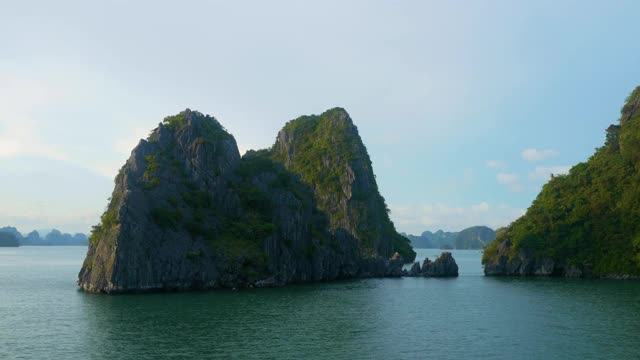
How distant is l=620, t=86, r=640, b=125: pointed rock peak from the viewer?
169m

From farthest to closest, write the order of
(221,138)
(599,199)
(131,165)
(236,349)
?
(599,199)
(221,138)
(131,165)
(236,349)

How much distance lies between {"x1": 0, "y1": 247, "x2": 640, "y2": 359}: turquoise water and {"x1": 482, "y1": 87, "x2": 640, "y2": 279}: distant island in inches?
1208

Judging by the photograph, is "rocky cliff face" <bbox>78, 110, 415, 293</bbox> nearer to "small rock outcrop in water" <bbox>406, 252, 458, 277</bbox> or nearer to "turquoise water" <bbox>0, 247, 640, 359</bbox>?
"turquoise water" <bbox>0, 247, 640, 359</bbox>

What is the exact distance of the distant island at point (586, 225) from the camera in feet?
460

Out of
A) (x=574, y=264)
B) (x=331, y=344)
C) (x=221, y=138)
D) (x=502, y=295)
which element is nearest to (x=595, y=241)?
(x=574, y=264)

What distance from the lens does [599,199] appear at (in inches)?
5906

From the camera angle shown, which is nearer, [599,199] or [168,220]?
[168,220]

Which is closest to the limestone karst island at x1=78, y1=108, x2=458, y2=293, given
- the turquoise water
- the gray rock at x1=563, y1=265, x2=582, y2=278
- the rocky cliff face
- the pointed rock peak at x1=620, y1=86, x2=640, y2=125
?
the rocky cliff face

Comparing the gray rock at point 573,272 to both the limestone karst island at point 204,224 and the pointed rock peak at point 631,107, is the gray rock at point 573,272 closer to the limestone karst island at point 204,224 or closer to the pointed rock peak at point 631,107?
the limestone karst island at point 204,224

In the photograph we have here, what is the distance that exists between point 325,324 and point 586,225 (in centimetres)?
10273

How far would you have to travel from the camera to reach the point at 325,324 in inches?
2854

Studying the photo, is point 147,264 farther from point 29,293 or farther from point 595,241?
point 595,241

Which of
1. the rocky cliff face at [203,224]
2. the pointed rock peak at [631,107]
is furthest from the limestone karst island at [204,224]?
the pointed rock peak at [631,107]

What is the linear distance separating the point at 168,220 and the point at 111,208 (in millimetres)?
12518
